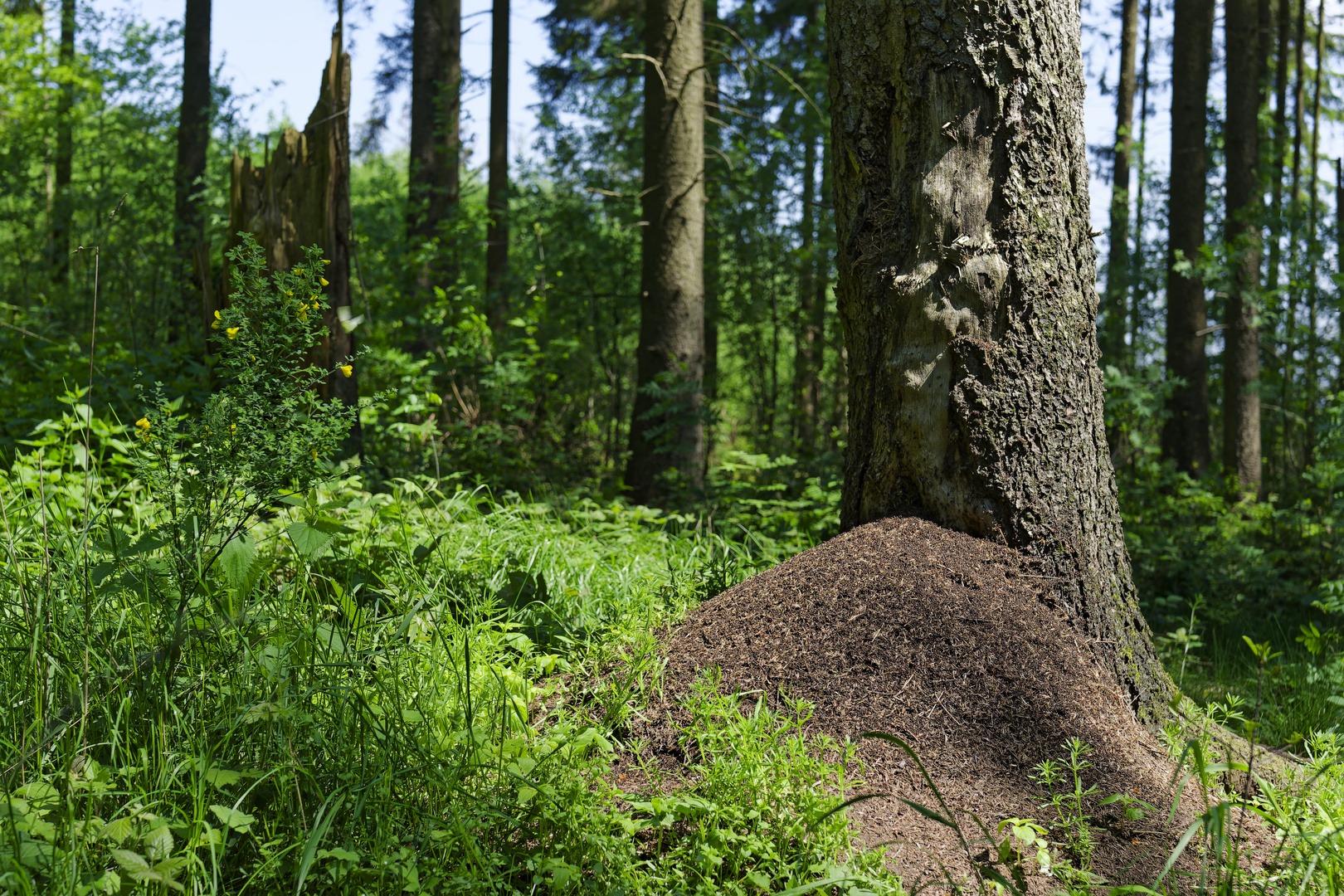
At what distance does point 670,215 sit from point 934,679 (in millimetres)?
4725

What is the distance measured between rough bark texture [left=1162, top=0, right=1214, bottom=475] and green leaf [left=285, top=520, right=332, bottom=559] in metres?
8.80

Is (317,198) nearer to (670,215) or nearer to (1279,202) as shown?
(670,215)

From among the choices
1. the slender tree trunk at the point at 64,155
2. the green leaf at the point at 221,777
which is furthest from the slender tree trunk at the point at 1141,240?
the slender tree trunk at the point at 64,155

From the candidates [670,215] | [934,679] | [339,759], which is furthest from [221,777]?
[670,215]

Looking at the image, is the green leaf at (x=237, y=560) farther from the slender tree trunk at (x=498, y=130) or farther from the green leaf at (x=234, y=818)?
the slender tree trunk at (x=498, y=130)

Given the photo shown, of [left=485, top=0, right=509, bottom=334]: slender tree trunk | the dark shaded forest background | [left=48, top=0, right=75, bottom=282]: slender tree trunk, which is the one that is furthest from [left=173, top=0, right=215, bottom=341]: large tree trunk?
[left=485, top=0, right=509, bottom=334]: slender tree trunk

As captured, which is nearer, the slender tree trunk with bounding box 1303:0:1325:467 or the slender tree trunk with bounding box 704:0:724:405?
the slender tree trunk with bounding box 1303:0:1325:467

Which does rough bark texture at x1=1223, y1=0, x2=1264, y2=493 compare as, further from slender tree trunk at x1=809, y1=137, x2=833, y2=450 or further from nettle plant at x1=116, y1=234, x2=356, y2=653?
nettle plant at x1=116, y1=234, x2=356, y2=653

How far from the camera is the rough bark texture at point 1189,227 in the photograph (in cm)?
867

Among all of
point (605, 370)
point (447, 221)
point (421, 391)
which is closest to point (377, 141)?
point (605, 370)

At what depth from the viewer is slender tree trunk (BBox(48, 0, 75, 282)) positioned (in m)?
10.7

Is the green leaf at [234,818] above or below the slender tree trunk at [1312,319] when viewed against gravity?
below

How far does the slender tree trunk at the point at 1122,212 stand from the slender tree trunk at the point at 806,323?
334cm

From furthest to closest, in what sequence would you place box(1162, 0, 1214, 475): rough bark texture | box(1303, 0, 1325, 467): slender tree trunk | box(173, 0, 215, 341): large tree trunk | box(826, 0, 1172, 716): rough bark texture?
box(173, 0, 215, 341): large tree trunk < box(1162, 0, 1214, 475): rough bark texture < box(1303, 0, 1325, 467): slender tree trunk < box(826, 0, 1172, 716): rough bark texture
